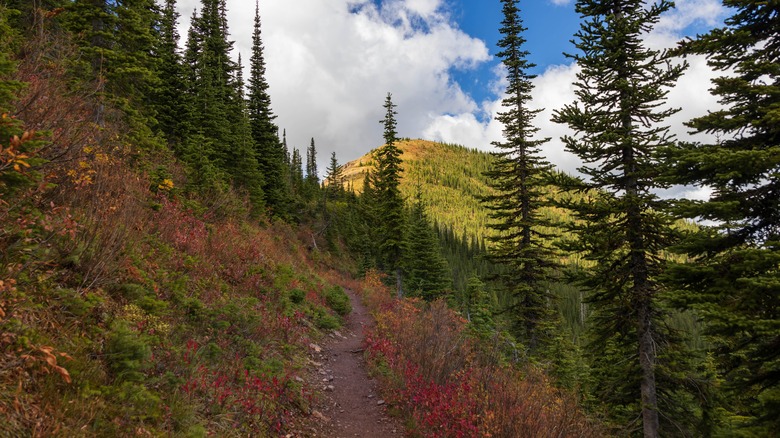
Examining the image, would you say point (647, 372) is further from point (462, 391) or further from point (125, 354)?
point (125, 354)

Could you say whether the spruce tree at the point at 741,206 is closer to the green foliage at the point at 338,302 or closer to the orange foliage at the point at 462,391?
the orange foliage at the point at 462,391

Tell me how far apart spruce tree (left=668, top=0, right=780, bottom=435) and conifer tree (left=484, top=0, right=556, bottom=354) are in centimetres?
900

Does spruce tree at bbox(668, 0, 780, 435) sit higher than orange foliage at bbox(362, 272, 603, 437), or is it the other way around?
spruce tree at bbox(668, 0, 780, 435)

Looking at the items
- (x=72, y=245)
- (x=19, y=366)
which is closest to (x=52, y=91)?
(x=72, y=245)

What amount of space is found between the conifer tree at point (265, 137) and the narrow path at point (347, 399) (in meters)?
21.1

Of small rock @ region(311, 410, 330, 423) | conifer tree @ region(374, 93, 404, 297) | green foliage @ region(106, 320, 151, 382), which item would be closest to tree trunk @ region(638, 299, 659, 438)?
small rock @ region(311, 410, 330, 423)

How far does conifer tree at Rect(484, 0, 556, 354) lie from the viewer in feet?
53.3

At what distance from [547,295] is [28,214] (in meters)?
17.2

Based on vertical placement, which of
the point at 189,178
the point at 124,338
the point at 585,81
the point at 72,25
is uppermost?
the point at 72,25

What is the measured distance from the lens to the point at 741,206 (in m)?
6.31

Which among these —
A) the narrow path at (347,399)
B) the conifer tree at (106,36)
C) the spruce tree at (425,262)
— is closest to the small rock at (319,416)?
the narrow path at (347,399)

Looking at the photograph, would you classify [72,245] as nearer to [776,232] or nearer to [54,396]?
[54,396]

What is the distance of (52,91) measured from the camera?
755 centimetres

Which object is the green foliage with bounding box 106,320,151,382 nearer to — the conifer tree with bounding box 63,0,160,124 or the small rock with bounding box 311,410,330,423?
the small rock with bounding box 311,410,330,423
